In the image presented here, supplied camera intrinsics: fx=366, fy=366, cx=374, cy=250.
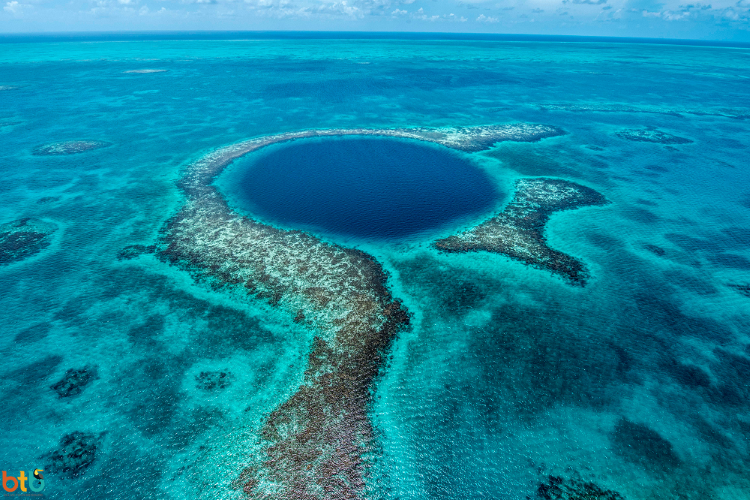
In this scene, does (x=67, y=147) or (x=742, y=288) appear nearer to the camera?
(x=742, y=288)

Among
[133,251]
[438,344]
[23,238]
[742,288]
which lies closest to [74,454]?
[133,251]

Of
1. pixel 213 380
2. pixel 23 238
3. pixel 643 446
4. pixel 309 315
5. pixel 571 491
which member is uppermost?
pixel 23 238

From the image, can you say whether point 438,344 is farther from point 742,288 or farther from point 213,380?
point 742,288

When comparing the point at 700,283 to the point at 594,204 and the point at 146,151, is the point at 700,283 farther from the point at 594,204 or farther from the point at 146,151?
the point at 146,151

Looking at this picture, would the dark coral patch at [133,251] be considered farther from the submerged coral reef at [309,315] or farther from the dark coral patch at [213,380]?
the dark coral patch at [213,380]

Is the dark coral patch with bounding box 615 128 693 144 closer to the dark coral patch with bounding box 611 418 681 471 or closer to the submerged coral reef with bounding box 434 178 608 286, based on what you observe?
the submerged coral reef with bounding box 434 178 608 286

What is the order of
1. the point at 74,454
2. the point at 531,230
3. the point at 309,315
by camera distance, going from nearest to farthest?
the point at 74,454
the point at 309,315
the point at 531,230

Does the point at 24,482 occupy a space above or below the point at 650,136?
below
